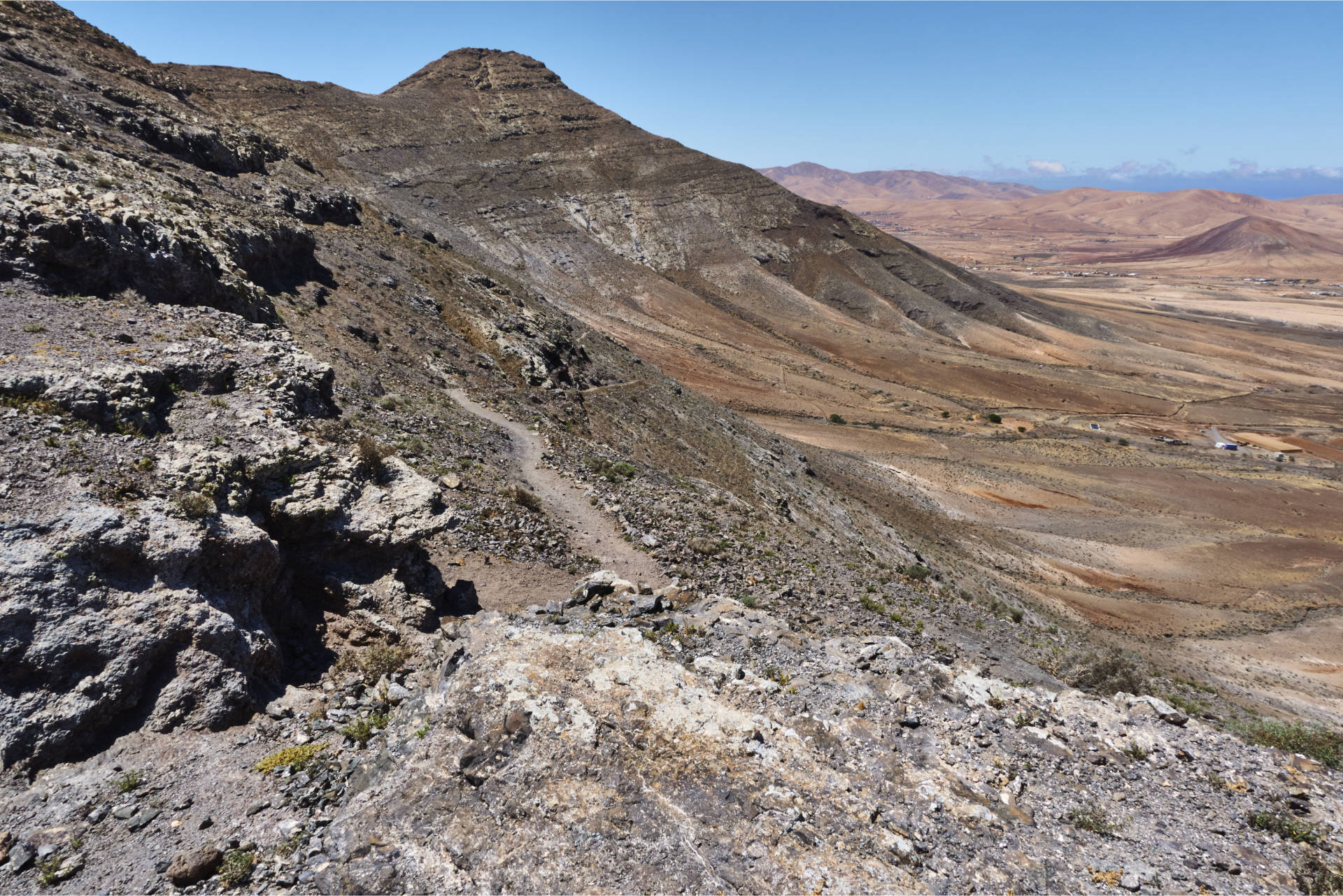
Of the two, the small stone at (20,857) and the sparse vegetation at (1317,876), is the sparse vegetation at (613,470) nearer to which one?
the small stone at (20,857)

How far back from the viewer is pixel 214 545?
8.14 meters

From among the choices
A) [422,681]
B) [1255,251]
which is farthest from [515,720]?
[1255,251]

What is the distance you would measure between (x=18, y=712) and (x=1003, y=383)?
214 ft

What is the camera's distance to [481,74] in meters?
80.2

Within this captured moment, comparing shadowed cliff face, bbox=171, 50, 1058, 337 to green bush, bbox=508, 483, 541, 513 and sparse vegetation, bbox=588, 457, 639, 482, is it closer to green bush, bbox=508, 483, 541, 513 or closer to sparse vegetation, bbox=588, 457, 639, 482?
sparse vegetation, bbox=588, 457, 639, 482

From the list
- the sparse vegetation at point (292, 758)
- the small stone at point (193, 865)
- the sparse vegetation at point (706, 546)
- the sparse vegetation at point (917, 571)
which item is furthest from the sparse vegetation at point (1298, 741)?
the small stone at point (193, 865)

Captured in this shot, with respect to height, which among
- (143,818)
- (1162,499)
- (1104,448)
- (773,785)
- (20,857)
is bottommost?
(1162,499)

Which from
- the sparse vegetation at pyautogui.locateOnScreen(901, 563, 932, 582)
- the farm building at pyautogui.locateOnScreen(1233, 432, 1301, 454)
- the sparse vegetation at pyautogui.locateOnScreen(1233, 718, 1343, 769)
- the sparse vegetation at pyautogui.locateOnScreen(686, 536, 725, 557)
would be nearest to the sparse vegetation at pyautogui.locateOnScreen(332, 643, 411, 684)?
the sparse vegetation at pyautogui.locateOnScreen(686, 536, 725, 557)

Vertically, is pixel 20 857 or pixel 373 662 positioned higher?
pixel 20 857

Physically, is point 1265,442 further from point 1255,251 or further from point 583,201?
point 1255,251

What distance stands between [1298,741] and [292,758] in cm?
1477

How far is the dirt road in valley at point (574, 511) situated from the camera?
14805mm

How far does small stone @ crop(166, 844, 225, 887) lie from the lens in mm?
5523

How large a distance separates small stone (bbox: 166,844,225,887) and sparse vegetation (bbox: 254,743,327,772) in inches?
40.9
